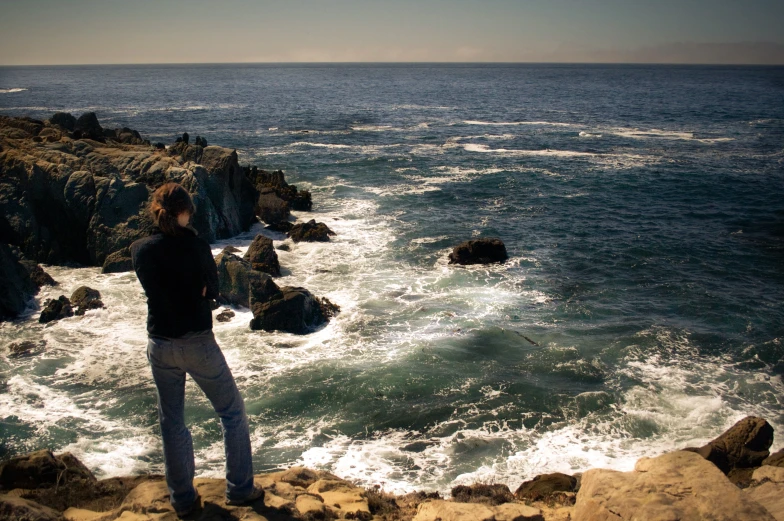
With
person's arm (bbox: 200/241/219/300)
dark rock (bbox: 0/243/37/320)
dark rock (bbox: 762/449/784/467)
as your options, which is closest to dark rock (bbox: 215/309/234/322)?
dark rock (bbox: 0/243/37/320)

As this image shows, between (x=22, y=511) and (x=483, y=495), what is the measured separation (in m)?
5.65

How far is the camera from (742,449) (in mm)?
10156

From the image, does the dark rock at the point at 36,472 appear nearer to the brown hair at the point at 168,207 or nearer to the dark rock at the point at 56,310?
the brown hair at the point at 168,207

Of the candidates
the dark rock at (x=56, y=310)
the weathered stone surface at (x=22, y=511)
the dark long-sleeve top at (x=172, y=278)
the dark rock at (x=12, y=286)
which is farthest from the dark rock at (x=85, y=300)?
the dark long-sleeve top at (x=172, y=278)

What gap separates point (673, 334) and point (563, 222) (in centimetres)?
1215

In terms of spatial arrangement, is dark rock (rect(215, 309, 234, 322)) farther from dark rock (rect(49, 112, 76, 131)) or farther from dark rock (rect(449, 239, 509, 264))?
dark rock (rect(49, 112, 76, 131))

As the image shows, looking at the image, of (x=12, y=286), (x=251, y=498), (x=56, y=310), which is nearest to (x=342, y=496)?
(x=251, y=498)

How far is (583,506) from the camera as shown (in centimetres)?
615

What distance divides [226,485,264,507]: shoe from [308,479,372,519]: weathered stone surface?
100 centimetres

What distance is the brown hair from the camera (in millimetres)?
4796

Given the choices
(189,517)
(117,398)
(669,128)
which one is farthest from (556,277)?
(669,128)

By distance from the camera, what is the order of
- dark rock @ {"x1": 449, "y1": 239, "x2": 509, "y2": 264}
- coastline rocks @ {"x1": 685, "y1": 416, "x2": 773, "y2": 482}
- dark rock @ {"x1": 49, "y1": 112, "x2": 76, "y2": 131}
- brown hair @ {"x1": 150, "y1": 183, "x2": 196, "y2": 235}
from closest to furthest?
brown hair @ {"x1": 150, "y1": 183, "x2": 196, "y2": 235}, coastline rocks @ {"x1": 685, "y1": 416, "x2": 773, "y2": 482}, dark rock @ {"x1": 449, "y1": 239, "x2": 509, "y2": 264}, dark rock @ {"x1": 49, "y1": 112, "x2": 76, "y2": 131}

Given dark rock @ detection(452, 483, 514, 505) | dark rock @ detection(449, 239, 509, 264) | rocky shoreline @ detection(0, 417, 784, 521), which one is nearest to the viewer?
rocky shoreline @ detection(0, 417, 784, 521)

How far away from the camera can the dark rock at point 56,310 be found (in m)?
16.4
